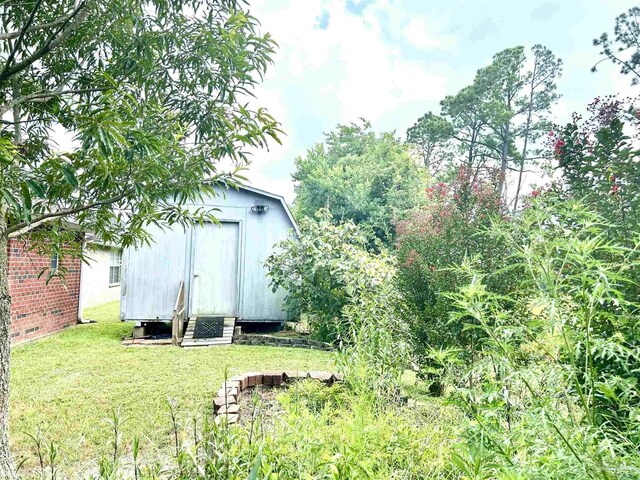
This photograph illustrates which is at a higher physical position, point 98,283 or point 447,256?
point 447,256

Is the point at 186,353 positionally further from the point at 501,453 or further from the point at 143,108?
the point at 501,453

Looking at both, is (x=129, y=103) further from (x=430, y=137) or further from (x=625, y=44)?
(x=430, y=137)

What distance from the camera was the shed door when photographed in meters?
8.30

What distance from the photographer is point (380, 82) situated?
10.5m

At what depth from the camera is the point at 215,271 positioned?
8367 millimetres

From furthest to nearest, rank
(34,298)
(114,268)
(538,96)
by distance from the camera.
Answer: (538,96)
(114,268)
(34,298)

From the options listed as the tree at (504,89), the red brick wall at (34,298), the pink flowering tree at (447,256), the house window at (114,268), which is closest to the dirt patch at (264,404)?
the pink flowering tree at (447,256)

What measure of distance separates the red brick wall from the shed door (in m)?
2.33

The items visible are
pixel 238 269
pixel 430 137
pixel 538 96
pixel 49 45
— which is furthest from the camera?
pixel 430 137

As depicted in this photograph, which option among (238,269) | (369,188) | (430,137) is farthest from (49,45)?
(430,137)

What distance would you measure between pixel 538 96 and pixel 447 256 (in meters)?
13.4

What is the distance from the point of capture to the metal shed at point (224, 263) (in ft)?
26.7

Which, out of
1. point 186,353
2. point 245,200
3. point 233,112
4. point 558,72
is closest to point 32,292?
point 186,353

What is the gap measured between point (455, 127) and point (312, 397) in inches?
598
